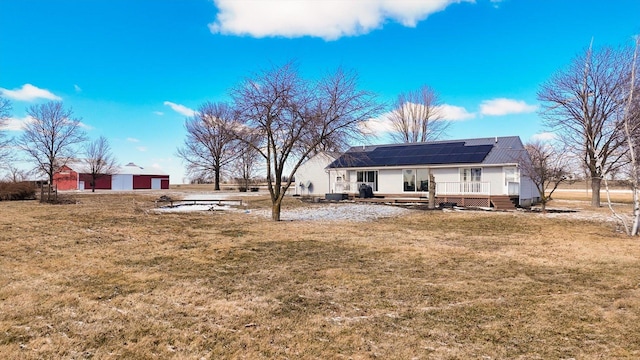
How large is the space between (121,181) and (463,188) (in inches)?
2195

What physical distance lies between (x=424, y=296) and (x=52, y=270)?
695cm

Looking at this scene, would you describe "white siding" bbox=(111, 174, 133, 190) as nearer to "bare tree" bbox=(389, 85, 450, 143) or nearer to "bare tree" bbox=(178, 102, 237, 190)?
"bare tree" bbox=(178, 102, 237, 190)

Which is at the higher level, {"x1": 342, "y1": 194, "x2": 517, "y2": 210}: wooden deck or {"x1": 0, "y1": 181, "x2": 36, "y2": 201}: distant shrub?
{"x1": 0, "y1": 181, "x2": 36, "y2": 201}: distant shrub

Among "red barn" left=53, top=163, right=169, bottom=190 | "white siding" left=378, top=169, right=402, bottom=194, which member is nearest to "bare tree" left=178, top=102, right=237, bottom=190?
"red barn" left=53, top=163, right=169, bottom=190

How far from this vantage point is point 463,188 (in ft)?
78.8

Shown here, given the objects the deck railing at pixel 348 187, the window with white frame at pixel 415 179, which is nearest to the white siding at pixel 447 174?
the window with white frame at pixel 415 179

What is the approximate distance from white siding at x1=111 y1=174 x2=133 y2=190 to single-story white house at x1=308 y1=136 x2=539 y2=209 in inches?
1700

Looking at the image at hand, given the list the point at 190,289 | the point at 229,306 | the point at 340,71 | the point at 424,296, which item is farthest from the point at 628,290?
Answer: the point at 340,71

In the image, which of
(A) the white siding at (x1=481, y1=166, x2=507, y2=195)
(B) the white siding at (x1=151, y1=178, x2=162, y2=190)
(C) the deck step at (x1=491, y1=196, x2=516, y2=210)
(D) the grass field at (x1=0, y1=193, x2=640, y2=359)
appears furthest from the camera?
(B) the white siding at (x1=151, y1=178, x2=162, y2=190)

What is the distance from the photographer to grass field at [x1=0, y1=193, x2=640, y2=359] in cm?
373

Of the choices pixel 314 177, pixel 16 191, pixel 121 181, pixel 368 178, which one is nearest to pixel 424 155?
pixel 368 178

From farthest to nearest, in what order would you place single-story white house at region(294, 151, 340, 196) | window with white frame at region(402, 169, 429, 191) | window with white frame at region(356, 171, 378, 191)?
single-story white house at region(294, 151, 340, 196), window with white frame at region(356, 171, 378, 191), window with white frame at region(402, 169, 429, 191)

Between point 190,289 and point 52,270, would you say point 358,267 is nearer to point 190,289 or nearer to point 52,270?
point 190,289

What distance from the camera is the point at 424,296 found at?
17.8 feet
